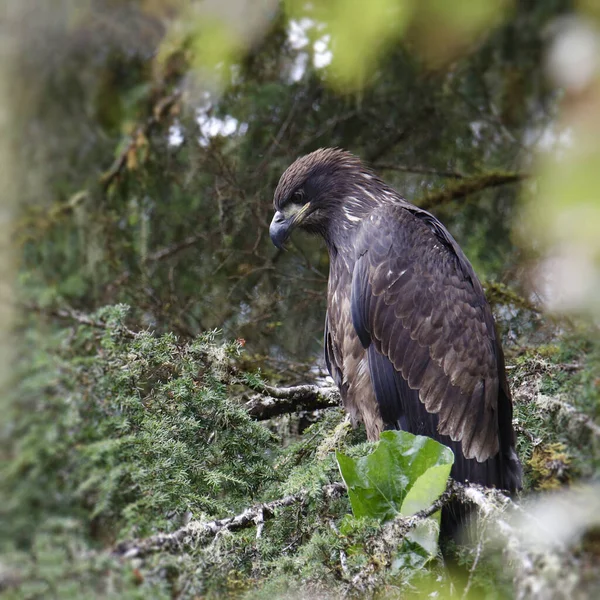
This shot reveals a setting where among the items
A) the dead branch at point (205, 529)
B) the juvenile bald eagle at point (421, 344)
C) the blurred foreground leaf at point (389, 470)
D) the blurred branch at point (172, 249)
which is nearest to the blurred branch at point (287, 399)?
the juvenile bald eagle at point (421, 344)

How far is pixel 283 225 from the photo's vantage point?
4.41 m

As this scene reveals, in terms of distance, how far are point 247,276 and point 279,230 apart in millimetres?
658

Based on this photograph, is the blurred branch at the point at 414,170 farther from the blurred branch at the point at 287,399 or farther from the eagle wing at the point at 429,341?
the blurred branch at the point at 287,399

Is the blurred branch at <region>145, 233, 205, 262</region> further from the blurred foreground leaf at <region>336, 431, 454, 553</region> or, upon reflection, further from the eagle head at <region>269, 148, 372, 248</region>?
the blurred foreground leaf at <region>336, 431, 454, 553</region>

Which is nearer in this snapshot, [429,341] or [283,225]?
[429,341]

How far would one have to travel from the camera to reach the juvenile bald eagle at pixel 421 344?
3721 mm

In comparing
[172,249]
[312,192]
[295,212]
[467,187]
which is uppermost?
[467,187]

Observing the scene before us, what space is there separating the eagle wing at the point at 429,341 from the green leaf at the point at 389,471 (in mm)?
930

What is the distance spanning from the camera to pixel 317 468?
3.08 metres

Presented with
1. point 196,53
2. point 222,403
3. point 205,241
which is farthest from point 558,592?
point 196,53

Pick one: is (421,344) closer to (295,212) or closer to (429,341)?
(429,341)

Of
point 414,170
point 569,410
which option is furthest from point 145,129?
point 569,410

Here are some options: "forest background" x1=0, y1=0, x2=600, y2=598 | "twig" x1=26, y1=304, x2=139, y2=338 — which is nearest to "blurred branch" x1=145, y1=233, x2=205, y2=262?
→ "forest background" x1=0, y1=0, x2=600, y2=598

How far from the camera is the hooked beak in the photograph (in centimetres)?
435
